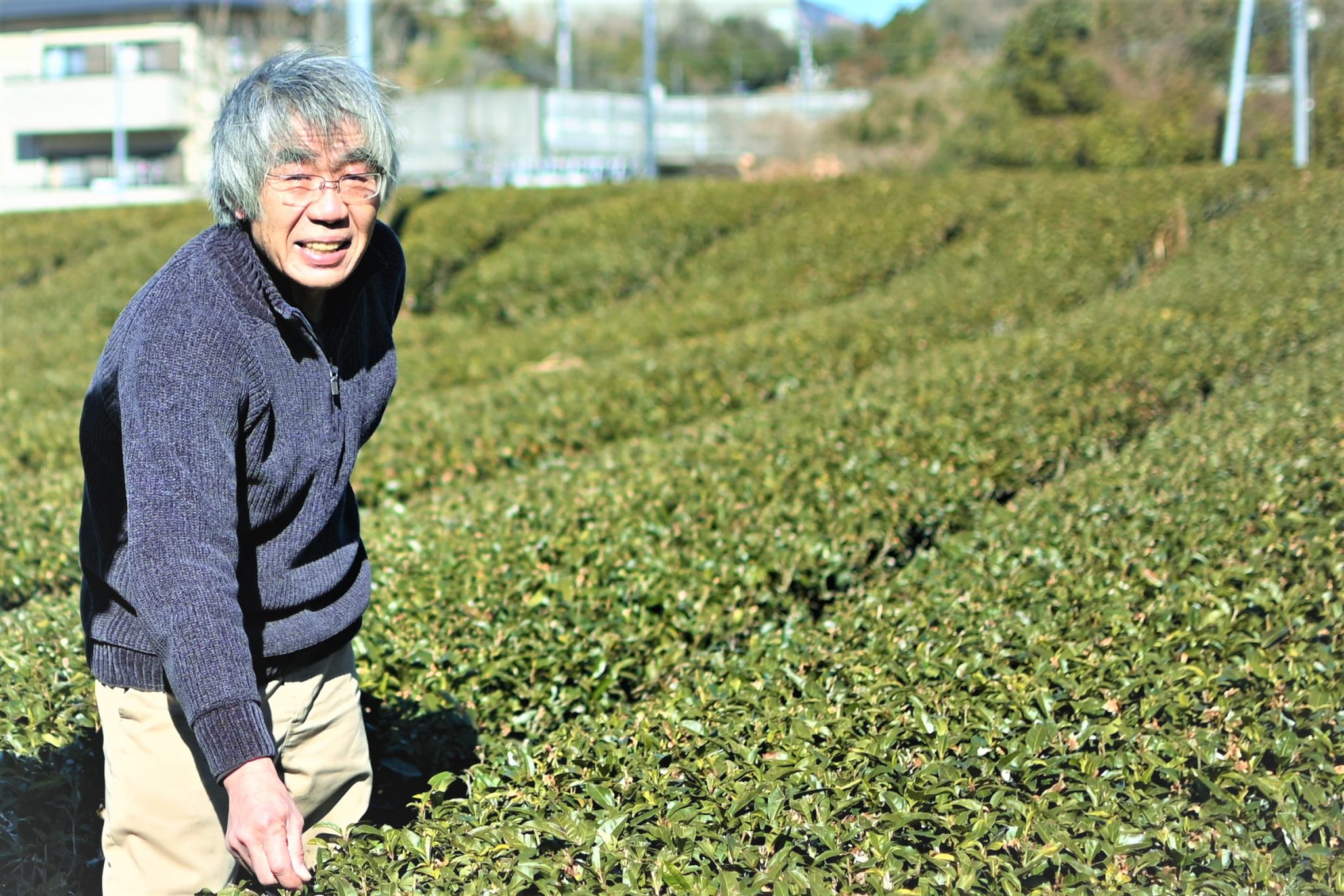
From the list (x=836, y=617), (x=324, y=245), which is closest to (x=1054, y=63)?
(x=836, y=617)

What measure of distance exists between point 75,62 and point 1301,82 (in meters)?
35.0

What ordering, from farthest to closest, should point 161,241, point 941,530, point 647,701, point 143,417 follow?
point 161,241 → point 941,530 → point 647,701 → point 143,417

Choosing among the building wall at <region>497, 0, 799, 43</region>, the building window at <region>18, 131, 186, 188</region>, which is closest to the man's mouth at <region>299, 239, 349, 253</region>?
the building window at <region>18, 131, 186, 188</region>

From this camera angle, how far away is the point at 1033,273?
1273 centimetres

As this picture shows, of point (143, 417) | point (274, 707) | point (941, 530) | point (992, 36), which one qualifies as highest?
point (992, 36)

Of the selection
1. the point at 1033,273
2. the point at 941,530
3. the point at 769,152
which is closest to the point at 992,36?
the point at 769,152

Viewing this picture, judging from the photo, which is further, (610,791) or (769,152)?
(769,152)

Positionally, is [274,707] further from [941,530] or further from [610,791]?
[941,530]

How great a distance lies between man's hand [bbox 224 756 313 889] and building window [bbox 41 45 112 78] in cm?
4193

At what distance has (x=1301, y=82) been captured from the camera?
19.9m

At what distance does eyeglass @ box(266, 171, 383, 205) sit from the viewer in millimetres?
2131

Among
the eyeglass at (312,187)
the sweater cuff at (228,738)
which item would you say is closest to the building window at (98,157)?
the eyeglass at (312,187)

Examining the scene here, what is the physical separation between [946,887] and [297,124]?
1.71 m

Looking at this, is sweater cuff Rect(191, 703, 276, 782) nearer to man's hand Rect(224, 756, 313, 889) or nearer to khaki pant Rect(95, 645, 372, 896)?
man's hand Rect(224, 756, 313, 889)
